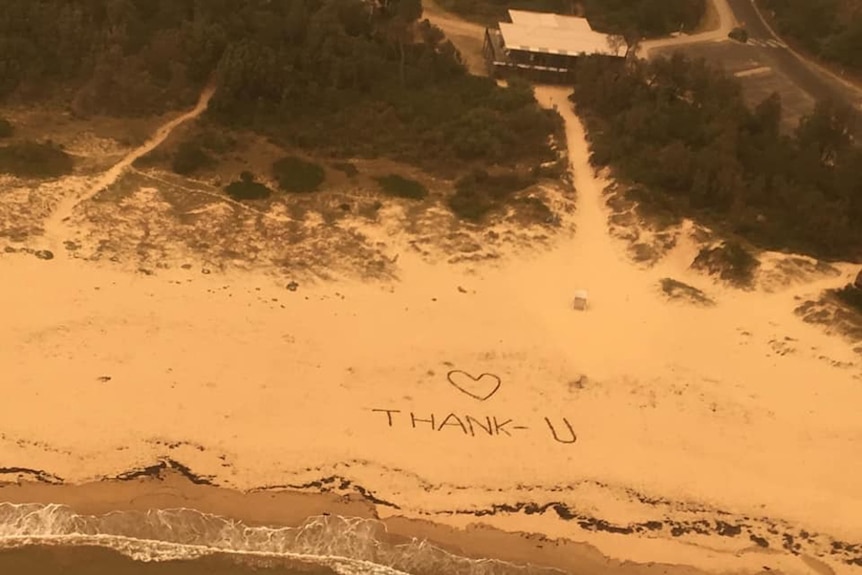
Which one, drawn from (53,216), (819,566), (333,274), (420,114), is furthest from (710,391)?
(53,216)

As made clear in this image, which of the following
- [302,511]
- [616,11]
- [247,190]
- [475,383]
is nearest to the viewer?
[302,511]

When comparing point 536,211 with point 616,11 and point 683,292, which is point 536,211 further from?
point 616,11

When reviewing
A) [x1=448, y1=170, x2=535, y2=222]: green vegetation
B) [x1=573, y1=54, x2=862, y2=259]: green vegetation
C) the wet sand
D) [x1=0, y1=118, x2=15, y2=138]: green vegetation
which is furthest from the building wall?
the wet sand

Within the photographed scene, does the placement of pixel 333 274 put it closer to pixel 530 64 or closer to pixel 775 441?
pixel 775 441

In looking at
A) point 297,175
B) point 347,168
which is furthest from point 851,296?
point 297,175

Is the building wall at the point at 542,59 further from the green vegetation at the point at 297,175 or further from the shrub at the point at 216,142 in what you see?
the shrub at the point at 216,142
